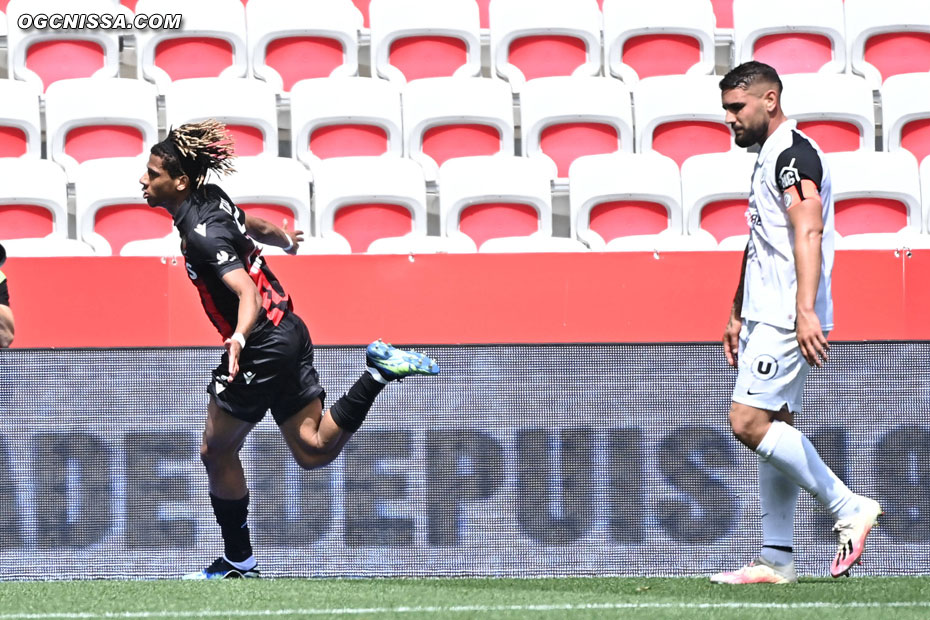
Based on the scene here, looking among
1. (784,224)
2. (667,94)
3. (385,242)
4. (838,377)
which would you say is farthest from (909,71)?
(784,224)

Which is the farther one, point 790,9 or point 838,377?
point 790,9

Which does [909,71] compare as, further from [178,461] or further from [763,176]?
[178,461]

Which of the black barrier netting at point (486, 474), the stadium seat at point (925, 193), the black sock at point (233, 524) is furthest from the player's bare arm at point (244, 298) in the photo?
the stadium seat at point (925, 193)

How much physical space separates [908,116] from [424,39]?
3.13m

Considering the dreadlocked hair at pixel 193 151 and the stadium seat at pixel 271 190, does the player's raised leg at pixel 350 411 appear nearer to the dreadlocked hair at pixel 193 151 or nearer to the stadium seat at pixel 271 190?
the dreadlocked hair at pixel 193 151

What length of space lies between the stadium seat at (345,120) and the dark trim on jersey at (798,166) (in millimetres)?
4297

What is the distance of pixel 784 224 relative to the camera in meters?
3.98

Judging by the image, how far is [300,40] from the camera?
8.69m

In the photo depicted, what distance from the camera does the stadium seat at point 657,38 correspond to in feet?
28.4

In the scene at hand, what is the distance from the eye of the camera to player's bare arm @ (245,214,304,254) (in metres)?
4.68

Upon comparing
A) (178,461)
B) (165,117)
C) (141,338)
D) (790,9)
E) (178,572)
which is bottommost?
(178,572)

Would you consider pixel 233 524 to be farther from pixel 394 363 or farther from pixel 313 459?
pixel 394 363

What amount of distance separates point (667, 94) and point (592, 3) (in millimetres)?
1052

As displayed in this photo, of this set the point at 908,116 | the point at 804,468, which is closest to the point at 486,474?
the point at 804,468
